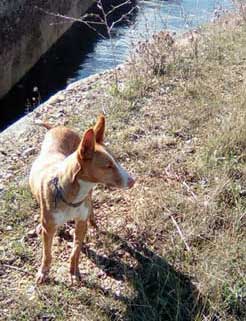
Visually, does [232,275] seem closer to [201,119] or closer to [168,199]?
[168,199]

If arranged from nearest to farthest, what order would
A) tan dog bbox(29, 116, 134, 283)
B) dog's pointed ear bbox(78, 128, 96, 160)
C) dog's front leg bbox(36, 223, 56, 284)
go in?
dog's pointed ear bbox(78, 128, 96, 160)
tan dog bbox(29, 116, 134, 283)
dog's front leg bbox(36, 223, 56, 284)

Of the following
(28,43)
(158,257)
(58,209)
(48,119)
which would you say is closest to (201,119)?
(48,119)

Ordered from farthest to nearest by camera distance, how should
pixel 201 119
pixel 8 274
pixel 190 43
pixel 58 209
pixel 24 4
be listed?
1. pixel 24 4
2. pixel 190 43
3. pixel 201 119
4. pixel 8 274
5. pixel 58 209

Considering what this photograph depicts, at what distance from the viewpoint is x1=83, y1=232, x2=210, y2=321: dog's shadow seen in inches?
166

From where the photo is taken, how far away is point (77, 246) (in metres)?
4.48

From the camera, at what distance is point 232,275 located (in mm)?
4344

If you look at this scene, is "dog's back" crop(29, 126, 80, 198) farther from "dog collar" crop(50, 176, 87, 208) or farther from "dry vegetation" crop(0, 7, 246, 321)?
"dry vegetation" crop(0, 7, 246, 321)

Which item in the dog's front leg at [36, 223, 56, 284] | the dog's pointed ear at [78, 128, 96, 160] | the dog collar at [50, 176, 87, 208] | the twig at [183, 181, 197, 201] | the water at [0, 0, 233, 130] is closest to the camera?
the dog's pointed ear at [78, 128, 96, 160]

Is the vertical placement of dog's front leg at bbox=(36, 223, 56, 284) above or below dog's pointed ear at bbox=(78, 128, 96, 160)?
below

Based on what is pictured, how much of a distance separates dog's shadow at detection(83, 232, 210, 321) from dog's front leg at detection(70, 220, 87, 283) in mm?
242

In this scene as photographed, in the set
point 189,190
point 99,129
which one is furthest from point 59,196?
point 189,190

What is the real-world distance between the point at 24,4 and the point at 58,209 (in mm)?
11595

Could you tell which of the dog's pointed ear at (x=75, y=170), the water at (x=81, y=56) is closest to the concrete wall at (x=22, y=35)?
the water at (x=81, y=56)

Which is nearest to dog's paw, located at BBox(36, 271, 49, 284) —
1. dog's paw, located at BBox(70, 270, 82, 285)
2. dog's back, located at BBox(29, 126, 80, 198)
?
dog's paw, located at BBox(70, 270, 82, 285)
